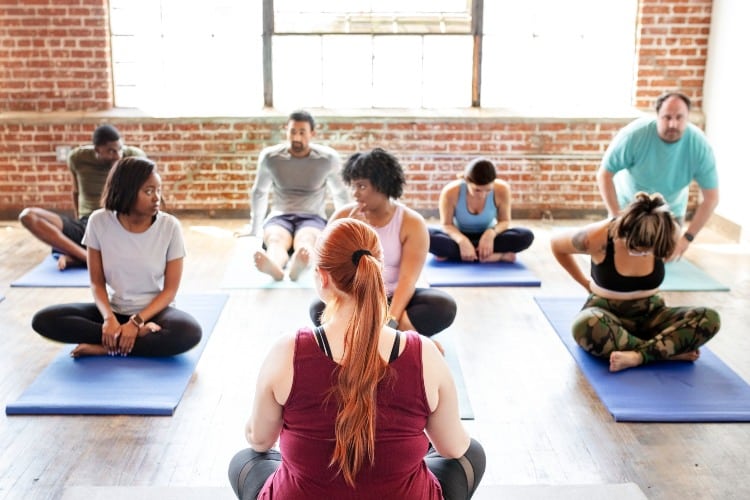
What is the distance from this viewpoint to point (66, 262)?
17.5ft

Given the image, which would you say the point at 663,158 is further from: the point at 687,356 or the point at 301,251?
the point at 301,251

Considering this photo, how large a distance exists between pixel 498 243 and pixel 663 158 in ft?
3.51

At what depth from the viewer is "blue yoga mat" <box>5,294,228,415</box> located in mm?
3318

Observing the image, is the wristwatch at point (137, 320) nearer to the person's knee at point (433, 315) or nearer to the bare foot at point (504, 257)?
the person's knee at point (433, 315)

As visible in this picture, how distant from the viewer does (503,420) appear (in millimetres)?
3338

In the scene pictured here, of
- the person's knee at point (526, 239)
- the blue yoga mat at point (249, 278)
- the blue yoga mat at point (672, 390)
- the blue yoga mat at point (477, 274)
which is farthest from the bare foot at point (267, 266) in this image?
the blue yoga mat at point (672, 390)

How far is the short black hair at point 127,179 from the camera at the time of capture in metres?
3.59

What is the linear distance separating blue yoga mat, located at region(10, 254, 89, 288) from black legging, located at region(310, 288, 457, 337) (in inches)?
70.7

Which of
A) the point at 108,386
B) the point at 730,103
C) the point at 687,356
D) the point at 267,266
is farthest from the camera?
the point at 730,103

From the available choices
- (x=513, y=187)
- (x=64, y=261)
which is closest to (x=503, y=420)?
(x=64, y=261)

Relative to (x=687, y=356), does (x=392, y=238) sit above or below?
above

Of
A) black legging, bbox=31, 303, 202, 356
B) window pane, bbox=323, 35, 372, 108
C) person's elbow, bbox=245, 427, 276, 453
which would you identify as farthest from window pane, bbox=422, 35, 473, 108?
person's elbow, bbox=245, 427, 276, 453

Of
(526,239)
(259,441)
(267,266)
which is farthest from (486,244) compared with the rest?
(259,441)

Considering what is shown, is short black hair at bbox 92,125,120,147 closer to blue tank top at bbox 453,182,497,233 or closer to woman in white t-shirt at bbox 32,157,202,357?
woman in white t-shirt at bbox 32,157,202,357
